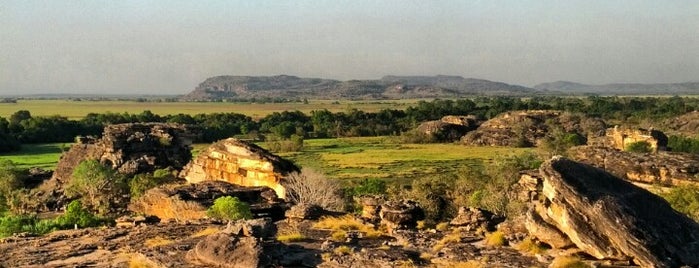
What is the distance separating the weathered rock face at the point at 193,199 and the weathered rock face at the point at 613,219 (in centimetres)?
1775

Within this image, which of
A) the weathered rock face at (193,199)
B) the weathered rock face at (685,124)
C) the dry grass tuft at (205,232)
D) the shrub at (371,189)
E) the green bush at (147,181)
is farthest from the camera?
the weathered rock face at (685,124)

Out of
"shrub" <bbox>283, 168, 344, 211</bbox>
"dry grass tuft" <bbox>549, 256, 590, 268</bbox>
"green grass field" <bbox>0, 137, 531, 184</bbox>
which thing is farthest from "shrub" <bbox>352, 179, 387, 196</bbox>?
"dry grass tuft" <bbox>549, 256, 590, 268</bbox>

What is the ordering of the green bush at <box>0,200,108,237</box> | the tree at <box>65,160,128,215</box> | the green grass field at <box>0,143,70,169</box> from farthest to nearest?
the green grass field at <box>0,143,70,169</box>
the tree at <box>65,160,128,215</box>
the green bush at <box>0,200,108,237</box>

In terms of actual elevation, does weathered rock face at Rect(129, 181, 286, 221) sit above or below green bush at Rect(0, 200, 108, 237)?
above

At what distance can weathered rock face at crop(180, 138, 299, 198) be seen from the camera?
156 feet

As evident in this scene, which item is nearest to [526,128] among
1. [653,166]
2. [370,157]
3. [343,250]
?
[370,157]

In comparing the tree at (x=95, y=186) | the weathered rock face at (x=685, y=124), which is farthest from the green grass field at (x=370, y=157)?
the weathered rock face at (x=685, y=124)

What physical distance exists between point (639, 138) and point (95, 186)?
6943 cm

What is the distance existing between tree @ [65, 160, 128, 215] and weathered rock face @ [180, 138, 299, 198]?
6.33m

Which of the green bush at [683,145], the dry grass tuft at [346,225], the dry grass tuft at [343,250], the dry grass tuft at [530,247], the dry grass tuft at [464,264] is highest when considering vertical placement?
the dry grass tuft at [530,247]

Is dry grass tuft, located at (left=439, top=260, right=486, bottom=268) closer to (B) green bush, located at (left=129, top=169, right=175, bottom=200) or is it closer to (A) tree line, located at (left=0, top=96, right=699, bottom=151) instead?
(B) green bush, located at (left=129, top=169, right=175, bottom=200)

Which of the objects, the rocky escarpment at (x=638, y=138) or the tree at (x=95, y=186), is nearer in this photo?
the tree at (x=95, y=186)

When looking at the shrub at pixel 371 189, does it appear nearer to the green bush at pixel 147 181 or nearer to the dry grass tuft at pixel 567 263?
the green bush at pixel 147 181

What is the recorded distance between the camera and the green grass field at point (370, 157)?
7669cm
